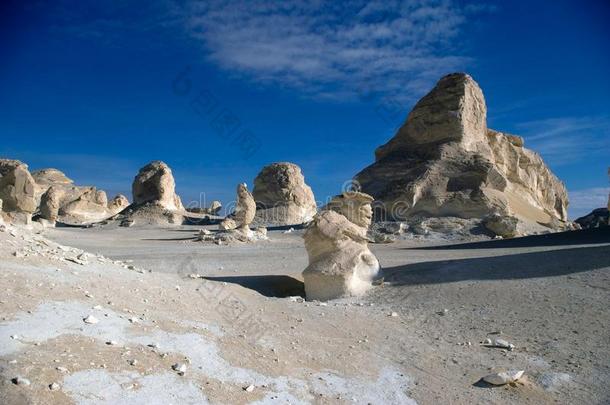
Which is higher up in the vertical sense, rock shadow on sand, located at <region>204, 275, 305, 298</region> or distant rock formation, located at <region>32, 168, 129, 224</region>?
distant rock formation, located at <region>32, 168, 129, 224</region>

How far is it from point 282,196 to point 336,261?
23646 mm

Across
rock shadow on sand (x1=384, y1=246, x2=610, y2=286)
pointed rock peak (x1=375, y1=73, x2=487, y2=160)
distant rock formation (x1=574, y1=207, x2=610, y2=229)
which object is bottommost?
rock shadow on sand (x1=384, y1=246, x2=610, y2=286)

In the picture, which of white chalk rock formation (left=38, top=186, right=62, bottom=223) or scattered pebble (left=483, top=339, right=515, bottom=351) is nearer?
scattered pebble (left=483, top=339, right=515, bottom=351)

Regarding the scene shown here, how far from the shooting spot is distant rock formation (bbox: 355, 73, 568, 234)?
66.9ft

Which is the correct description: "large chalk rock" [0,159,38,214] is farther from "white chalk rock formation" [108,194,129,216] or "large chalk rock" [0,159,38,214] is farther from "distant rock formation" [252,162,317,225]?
"white chalk rock formation" [108,194,129,216]

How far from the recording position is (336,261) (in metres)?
8.33

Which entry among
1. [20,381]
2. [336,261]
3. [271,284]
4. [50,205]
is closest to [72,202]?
[50,205]

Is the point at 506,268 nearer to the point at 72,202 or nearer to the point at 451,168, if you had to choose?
the point at 451,168

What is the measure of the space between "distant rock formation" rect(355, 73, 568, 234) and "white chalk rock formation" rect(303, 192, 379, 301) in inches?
458

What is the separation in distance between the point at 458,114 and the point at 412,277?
16180 millimetres

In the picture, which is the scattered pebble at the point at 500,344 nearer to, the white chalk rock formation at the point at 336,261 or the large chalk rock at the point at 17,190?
the white chalk rock formation at the point at 336,261

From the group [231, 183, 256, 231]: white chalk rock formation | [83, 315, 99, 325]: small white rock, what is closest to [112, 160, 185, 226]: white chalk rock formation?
[231, 183, 256, 231]: white chalk rock formation

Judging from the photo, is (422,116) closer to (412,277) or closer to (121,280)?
(412,277)

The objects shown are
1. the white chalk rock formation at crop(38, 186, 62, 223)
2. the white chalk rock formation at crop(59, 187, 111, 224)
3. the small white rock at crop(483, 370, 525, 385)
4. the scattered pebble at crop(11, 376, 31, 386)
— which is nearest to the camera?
the scattered pebble at crop(11, 376, 31, 386)
